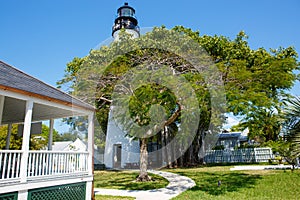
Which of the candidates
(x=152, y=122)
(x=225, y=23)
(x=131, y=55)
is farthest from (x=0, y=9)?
(x=225, y=23)

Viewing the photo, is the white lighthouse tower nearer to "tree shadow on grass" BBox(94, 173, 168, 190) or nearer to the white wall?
the white wall

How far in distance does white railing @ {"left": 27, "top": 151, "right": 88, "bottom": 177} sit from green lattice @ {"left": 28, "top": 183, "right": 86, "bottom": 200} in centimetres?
40

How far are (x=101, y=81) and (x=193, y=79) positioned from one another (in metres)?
4.81

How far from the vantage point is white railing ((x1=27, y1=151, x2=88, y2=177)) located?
642cm

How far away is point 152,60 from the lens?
11.8 m

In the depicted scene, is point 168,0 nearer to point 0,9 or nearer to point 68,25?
point 68,25

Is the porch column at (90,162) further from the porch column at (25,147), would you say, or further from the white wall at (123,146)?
the white wall at (123,146)

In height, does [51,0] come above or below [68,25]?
above

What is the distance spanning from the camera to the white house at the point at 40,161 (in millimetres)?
5441

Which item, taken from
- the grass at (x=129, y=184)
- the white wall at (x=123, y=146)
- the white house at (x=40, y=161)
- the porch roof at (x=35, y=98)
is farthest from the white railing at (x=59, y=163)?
the white wall at (x=123, y=146)

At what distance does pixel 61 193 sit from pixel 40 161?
44.4 inches

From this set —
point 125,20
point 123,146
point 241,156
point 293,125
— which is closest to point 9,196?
point 293,125

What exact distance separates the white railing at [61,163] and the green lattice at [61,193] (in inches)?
15.8

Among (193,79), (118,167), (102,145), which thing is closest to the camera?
(193,79)
